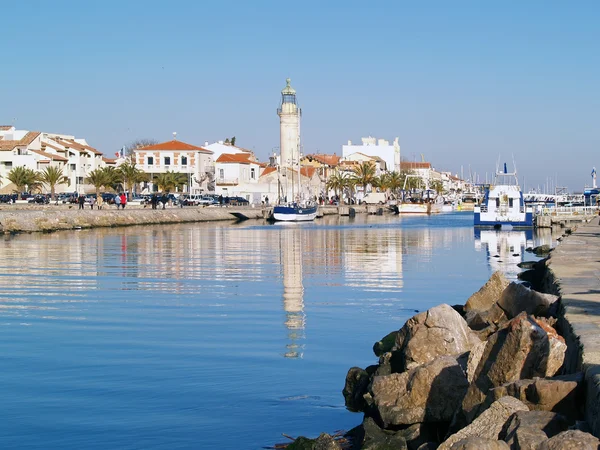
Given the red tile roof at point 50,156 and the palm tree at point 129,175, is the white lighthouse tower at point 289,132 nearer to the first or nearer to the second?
the palm tree at point 129,175

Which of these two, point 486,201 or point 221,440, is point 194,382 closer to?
point 221,440

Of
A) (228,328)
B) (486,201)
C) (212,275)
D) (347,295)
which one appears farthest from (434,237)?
(228,328)

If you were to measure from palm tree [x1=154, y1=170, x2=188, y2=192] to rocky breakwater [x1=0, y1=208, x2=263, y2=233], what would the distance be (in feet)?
69.0

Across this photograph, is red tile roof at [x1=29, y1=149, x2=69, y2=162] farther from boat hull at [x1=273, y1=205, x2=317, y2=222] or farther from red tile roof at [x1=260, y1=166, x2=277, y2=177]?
boat hull at [x1=273, y1=205, x2=317, y2=222]

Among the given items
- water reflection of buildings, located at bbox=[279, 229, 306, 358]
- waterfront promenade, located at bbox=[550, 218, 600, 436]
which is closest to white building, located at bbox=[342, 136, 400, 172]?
water reflection of buildings, located at bbox=[279, 229, 306, 358]

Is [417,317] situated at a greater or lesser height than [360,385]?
greater

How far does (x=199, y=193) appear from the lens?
11250 cm

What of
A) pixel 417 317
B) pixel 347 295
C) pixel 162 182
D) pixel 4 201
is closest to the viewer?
pixel 417 317

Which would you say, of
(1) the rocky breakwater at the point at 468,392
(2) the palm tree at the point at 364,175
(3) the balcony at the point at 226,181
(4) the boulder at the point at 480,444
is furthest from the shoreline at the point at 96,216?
(4) the boulder at the point at 480,444

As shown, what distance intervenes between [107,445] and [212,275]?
19398mm

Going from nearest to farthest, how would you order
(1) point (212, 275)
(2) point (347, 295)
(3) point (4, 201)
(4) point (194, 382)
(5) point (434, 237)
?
(4) point (194, 382)
(2) point (347, 295)
(1) point (212, 275)
(5) point (434, 237)
(3) point (4, 201)

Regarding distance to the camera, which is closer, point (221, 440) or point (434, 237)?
point (221, 440)

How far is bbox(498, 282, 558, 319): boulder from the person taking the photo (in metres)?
13.8

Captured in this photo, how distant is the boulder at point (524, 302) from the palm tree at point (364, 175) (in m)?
118
